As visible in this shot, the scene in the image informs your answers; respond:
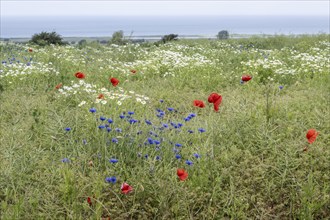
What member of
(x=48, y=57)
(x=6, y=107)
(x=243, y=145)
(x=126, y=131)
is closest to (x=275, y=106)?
(x=243, y=145)


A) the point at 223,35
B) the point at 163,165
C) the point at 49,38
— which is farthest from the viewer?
the point at 223,35

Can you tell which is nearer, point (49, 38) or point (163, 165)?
point (163, 165)

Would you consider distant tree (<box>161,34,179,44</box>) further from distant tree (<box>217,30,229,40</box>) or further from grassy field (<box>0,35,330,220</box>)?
grassy field (<box>0,35,330,220</box>)

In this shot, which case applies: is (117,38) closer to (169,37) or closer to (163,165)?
(169,37)

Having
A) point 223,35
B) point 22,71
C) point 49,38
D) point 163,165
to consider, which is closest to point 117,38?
point 49,38

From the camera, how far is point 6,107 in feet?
21.6

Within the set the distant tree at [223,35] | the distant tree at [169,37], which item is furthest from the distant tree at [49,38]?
the distant tree at [223,35]

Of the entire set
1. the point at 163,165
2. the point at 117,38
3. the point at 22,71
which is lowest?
the point at 163,165

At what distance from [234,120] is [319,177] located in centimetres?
115

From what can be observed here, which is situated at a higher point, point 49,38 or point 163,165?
point 49,38

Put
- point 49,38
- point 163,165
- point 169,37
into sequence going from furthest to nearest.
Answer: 1. point 169,37
2. point 49,38
3. point 163,165

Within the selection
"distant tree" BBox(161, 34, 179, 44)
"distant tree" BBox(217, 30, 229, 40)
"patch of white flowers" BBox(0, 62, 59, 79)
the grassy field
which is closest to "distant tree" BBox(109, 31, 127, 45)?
"distant tree" BBox(161, 34, 179, 44)

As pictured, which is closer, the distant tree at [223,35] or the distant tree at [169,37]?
the distant tree at [169,37]

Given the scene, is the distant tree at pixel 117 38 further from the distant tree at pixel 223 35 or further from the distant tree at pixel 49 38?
the distant tree at pixel 223 35
